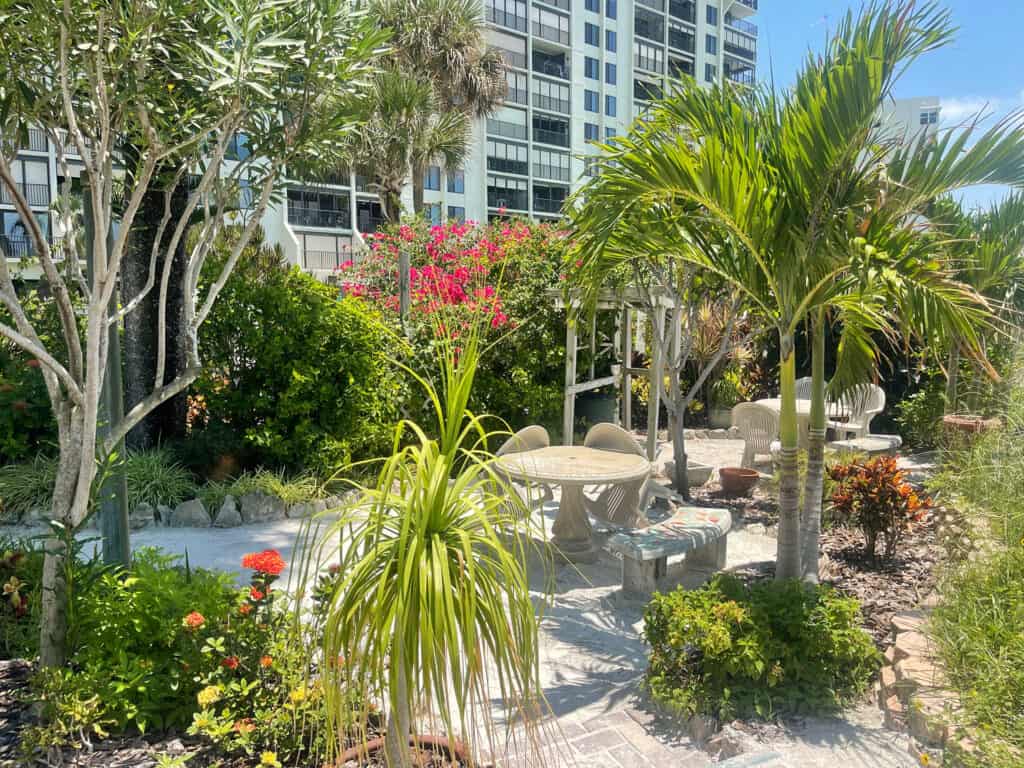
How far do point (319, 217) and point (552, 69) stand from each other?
19.9m

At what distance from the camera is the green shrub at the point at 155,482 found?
6660 mm

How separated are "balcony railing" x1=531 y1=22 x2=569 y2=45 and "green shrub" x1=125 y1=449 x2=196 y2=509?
43.9 meters

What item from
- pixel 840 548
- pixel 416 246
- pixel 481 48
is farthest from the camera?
pixel 481 48

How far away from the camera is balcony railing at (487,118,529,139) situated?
42656 mm

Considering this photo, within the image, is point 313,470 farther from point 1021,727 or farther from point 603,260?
point 1021,727

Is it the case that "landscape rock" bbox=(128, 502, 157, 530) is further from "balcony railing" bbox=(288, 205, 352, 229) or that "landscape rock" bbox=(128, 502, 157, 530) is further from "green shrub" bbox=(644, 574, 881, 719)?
"balcony railing" bbox=(288, 205, 352, 229)

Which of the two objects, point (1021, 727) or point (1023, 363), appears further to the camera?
point (1023, 363)

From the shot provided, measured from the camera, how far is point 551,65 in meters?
46.8

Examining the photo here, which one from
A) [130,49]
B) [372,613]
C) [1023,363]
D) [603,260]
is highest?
[130,49]

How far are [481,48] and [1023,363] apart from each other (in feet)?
64.7

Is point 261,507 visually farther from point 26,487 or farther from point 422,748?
point 422,748

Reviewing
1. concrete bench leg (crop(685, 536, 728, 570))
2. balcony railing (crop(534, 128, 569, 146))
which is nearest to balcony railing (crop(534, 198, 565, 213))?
balcony railing (crop(534, 128, 569, 146))

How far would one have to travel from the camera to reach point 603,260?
541 centimetres

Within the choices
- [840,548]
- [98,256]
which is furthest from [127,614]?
[840,548]
